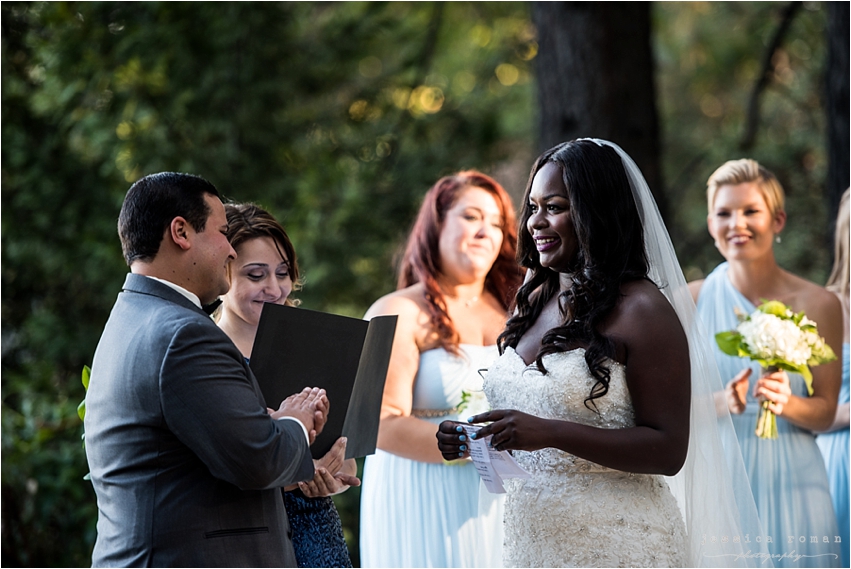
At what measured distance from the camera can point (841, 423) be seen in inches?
183

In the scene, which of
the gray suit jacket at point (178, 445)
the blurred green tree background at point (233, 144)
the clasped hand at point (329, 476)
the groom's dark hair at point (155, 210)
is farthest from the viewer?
the blurred green tree background at point (233, 144)

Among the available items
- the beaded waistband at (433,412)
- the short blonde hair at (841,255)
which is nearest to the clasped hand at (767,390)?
the short blonde hair at (841,255)

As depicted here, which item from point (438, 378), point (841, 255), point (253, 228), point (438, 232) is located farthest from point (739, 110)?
point (253, 228)

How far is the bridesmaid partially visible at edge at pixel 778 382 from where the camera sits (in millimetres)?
4336

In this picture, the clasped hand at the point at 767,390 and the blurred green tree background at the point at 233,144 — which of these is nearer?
the clasped hand at the point at 767,390

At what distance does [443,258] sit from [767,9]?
22.5ft

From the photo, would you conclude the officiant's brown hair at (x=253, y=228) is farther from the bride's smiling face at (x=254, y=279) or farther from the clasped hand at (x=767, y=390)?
the clasped hand at (x=767, y=390)

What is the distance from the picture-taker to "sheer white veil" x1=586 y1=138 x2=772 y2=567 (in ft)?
9.43

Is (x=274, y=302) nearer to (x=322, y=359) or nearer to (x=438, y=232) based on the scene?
(x=322, y=359)

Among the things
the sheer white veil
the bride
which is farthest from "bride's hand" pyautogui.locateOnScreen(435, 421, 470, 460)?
the sheer white veil

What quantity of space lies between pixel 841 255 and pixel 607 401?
110 inches

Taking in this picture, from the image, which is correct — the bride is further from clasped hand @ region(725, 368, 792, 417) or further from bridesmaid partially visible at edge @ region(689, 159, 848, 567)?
bridesmaid partially visible at edge @ region(689, 159, 848, 567)

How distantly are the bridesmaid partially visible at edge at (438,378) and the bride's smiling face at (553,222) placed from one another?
1318 millimetres

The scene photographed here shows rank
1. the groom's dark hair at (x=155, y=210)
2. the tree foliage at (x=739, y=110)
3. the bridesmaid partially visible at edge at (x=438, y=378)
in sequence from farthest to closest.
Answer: the tree foliage at (x=739, y=110)
the bridesmaid partially visible at edge at (x=438, y=378)
the groom's dark hair at (x=155, y=210)
